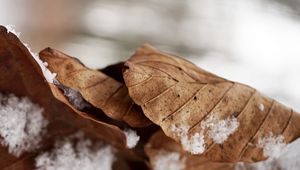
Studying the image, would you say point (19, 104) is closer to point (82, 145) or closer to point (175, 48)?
point (82, 145)

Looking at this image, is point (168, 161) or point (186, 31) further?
point (186, 31)

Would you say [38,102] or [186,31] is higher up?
[38,102]

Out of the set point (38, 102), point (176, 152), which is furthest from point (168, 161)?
point (38, 102)

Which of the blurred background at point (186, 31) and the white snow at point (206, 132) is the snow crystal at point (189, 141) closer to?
the white snow at point (206, 132)

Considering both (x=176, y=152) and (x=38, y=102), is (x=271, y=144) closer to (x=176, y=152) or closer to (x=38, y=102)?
(x=176, y=152)

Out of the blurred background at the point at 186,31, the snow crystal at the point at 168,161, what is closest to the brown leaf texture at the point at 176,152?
the snow crystal at the point at 168,161

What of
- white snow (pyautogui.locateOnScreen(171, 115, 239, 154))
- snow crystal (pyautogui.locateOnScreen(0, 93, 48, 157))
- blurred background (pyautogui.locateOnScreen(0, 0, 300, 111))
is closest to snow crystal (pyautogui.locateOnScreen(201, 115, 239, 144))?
white snow (pyautogui.locateOnScreen(171, 115, 239, 154))

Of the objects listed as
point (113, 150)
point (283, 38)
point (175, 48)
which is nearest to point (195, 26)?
point (175, 48)
